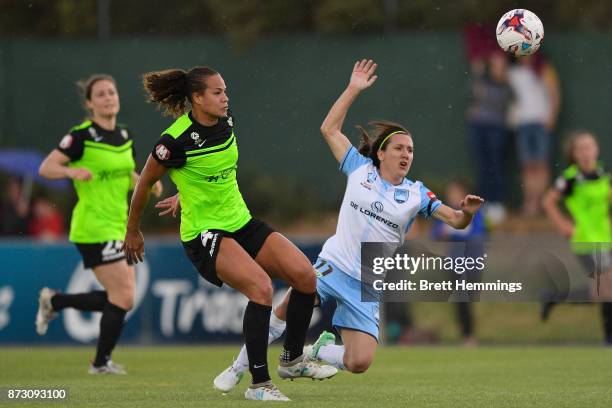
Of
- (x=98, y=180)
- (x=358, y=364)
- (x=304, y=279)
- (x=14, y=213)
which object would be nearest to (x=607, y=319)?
(x=98, y=180)

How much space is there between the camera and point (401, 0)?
1778 cm

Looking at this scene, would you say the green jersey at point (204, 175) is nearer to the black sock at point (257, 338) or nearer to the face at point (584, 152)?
the black sock at point (257, 338)

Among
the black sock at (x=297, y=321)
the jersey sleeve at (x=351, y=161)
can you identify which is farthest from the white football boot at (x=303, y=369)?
the jersey sleeve at (x=351, y=161)

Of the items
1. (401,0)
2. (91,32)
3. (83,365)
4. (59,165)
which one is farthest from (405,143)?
(91,32)

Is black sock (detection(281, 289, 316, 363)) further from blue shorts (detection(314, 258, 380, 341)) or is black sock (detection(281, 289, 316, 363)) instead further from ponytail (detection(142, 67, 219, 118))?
ponytail (detection(142, 67, 219, 118))

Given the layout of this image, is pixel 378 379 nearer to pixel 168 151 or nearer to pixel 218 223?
pixel 218 223

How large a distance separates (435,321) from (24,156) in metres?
6.40

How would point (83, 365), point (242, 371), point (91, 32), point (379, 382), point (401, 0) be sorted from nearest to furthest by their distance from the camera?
point (242, 371), point (379, 382), point (83, 365), point (401, 0), point (91, 32)

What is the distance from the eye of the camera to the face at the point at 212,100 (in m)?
8.45

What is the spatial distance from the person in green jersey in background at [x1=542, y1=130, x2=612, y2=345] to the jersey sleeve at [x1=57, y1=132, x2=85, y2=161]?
17.3 feet

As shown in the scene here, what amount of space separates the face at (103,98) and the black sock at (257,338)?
3565 mm

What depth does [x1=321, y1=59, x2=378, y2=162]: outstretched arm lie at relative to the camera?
29.5 feet

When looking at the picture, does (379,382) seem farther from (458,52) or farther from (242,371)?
(458,52)

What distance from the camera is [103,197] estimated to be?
11.4 meters
